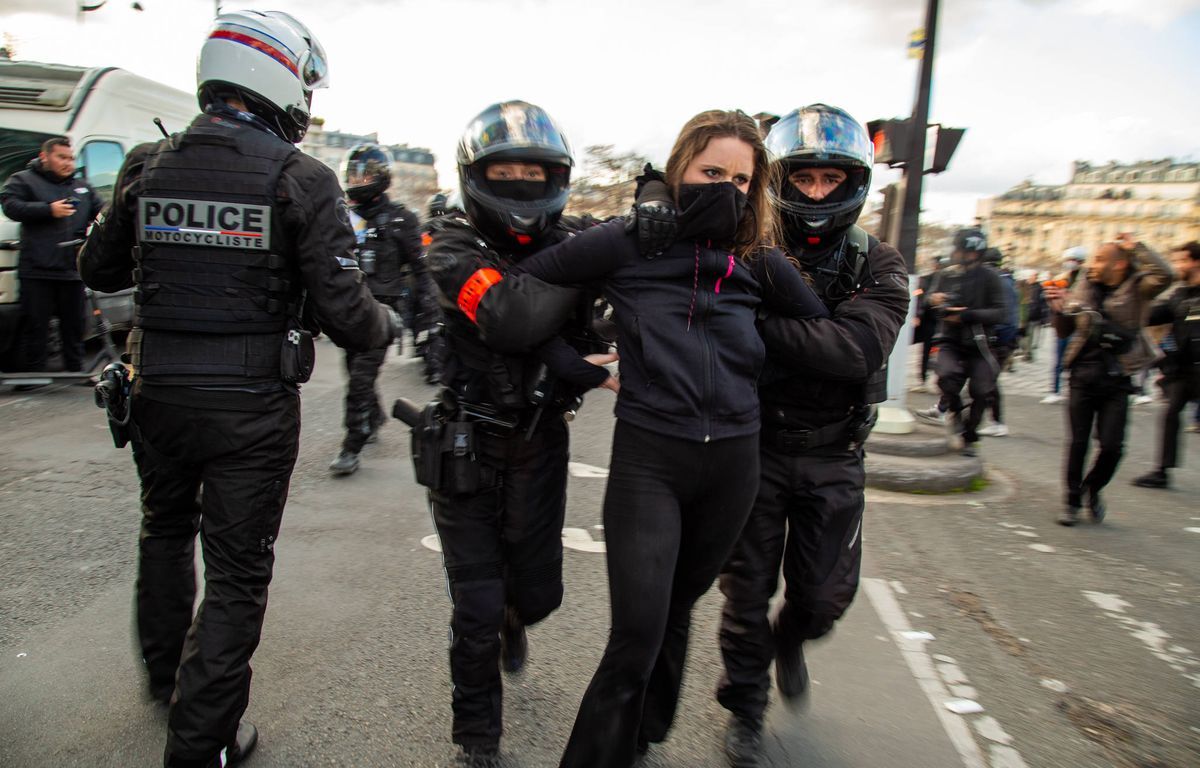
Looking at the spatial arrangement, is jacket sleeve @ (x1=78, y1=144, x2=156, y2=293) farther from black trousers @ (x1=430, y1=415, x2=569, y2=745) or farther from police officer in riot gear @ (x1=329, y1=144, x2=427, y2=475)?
police officer in riot gear @ (x1=329, y1=144, x2=427, y2=475)

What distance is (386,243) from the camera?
6129mm

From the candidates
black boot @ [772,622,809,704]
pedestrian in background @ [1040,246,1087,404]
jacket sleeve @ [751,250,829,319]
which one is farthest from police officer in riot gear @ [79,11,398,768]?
pedestrian in background @ [1040,246,1087,404]

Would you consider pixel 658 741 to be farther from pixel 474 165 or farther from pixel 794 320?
pixel 474 165

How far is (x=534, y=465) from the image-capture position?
8.24ft

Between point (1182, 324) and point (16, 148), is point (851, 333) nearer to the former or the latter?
point (1182, 324)

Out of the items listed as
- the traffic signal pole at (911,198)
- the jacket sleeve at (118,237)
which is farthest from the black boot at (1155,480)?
the jacket sleeve at (118,237)

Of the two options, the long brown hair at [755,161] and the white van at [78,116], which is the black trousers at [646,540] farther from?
the white van at [78,116]

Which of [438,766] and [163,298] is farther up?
[163,298]

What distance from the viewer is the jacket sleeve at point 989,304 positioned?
692 centimetres

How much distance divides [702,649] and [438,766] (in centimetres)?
129

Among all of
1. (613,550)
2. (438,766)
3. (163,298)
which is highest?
(163,298)

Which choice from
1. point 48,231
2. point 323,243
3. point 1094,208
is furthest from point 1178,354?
point 1094,208

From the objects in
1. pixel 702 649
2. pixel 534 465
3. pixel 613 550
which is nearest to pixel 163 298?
→ pixel 534 465

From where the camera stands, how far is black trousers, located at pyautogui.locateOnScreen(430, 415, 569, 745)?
2449 millimetres
